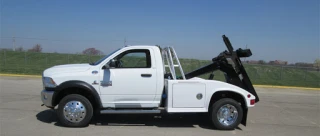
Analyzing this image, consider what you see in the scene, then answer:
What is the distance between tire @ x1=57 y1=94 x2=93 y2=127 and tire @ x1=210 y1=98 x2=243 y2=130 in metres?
2.81

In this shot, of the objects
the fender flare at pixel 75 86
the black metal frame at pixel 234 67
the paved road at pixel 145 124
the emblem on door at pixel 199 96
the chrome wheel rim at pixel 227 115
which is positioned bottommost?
the paved road at pixel 145 124

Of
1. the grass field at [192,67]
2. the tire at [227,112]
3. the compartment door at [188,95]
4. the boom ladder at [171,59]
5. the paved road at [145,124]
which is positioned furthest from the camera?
the grass field at [192,67]

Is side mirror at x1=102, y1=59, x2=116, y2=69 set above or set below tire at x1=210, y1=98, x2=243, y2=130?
above

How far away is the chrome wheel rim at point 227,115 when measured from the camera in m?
6.17

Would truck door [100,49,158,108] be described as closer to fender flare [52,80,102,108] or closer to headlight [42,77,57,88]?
fender flare [52,80,102,108]

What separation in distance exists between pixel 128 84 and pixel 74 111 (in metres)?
1.33

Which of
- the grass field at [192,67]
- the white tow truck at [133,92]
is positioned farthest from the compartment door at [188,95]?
the grass field at [192,67]

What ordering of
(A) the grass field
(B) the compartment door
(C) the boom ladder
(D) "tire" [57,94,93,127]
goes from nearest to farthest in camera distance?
(D) "tire" [57,94,93,127]
(B) the compartment door
(C) the boom ladder
(A) the grass field

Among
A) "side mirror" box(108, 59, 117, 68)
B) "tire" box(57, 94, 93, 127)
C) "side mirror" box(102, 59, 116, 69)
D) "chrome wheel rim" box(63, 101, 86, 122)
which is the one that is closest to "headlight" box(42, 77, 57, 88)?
"tire" box(57, 94, 93, 127)

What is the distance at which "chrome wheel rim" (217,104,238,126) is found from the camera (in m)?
6.17

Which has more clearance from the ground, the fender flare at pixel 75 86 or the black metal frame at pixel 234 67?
the black metal frame at pixel 234 67

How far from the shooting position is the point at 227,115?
20.4 feet

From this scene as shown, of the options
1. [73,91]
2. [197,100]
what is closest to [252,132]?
[197,100]

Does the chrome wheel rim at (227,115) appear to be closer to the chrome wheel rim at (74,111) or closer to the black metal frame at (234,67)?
the black metal frame at (234,67)
